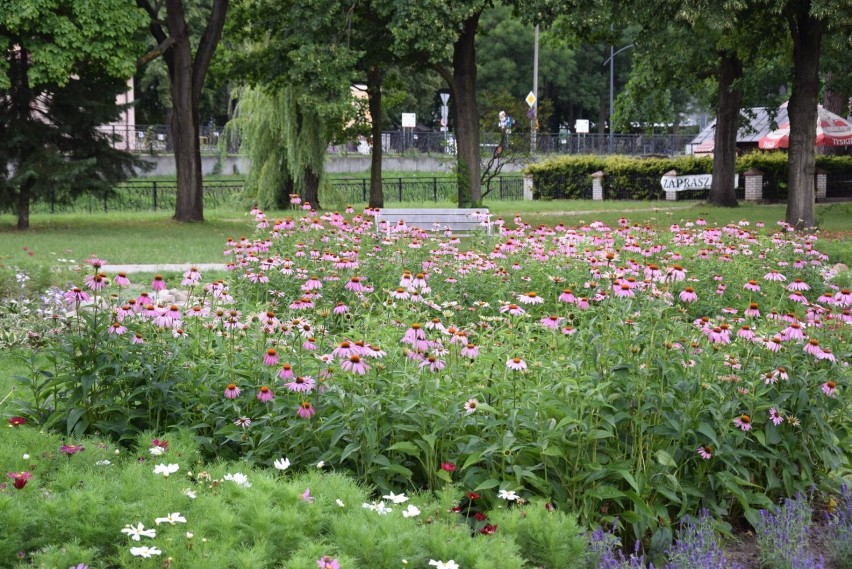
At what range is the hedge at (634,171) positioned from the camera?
1272 inches

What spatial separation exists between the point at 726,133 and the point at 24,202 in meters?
18.4

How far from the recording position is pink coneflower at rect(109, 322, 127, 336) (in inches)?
196

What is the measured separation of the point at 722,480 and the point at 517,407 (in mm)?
983

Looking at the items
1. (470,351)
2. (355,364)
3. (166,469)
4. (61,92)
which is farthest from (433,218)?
(166,469)

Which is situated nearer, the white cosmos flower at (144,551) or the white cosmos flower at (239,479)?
the white cosmos flower at (144,551)

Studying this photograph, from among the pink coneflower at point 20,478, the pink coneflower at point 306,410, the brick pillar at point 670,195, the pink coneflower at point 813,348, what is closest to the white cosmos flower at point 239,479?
the pink coneflower at point 306,410

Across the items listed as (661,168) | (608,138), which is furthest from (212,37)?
(608,138)

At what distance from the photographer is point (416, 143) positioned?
52.1 m

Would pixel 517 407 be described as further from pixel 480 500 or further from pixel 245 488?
pixel 245 488

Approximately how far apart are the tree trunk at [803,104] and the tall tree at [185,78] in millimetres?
12085

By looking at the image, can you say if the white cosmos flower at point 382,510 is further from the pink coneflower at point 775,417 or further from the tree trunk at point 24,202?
the tree trunk at point 24,202

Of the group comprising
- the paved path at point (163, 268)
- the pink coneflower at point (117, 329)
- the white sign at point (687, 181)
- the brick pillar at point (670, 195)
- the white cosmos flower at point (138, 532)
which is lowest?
the white cosmos flower at point (138, 532)

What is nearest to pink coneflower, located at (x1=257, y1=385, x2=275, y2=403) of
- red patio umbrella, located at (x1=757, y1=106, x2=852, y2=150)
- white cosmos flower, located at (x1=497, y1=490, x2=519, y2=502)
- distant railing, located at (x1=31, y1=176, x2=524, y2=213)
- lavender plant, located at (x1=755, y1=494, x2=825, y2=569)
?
white cosmos flower, located at (x1=497, y1=490, x2=519, y2=502)

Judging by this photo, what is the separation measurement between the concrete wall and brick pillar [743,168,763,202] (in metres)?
13.1
